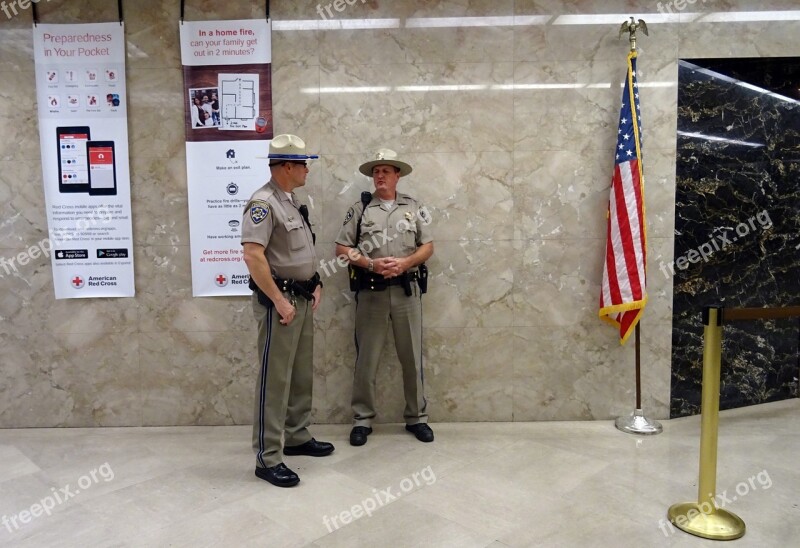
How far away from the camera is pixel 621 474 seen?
283 centimetres

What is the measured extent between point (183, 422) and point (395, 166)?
7.34 ft

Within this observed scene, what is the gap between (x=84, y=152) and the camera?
3.50 metres

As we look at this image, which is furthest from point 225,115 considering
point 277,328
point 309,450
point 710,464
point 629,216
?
point 710,464

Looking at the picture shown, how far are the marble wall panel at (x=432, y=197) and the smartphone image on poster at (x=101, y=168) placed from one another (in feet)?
0.46

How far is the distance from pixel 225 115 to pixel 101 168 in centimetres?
89

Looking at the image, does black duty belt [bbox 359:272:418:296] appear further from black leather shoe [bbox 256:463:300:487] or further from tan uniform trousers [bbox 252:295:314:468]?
black leather shoe [bbox 256:463:300:487]

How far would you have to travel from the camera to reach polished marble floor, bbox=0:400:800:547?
2299 millimetres

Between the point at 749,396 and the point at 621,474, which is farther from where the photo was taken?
the point at 749,396

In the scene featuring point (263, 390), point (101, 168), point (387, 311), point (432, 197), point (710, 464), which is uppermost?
point (101, 168)

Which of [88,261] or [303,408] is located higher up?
[88,261]

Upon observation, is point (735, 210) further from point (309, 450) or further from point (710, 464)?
point (309, 450)

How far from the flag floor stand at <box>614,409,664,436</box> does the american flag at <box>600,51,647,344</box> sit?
63 centimetres

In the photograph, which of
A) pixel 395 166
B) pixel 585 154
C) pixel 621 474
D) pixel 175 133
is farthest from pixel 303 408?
pixel 585 154

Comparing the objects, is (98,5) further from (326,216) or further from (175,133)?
(326,216)
